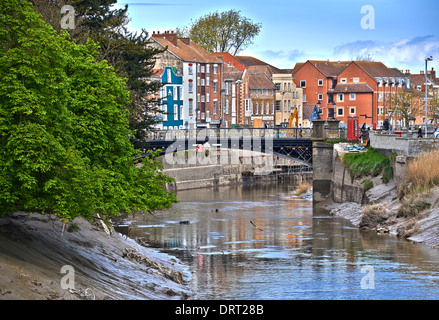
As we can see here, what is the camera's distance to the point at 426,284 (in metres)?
29.2

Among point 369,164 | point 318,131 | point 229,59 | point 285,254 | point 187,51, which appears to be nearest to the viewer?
point 285,254

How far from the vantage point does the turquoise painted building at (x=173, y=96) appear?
352 ft

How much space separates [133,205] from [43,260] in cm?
700

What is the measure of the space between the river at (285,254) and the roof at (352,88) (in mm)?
69850

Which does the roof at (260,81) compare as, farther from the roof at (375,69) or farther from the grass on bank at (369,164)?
the grass on bank at (369,164)

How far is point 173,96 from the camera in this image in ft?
360

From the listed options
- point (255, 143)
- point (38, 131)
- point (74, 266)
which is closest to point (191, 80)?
point (255, 143)

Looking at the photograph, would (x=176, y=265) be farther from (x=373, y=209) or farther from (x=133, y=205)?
(x=373, y=209)

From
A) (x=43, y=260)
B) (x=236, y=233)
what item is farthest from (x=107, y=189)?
(x=236, y=233)

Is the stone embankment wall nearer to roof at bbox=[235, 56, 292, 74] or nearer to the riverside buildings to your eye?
the riverside buildings

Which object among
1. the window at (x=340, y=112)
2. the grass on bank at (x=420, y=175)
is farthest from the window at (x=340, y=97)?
the grass on bank at (x=420, y=175)

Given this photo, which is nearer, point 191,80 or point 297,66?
point 191,80

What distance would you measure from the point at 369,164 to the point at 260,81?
271 feet

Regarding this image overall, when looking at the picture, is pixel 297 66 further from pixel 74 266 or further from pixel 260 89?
pixel 74 266
